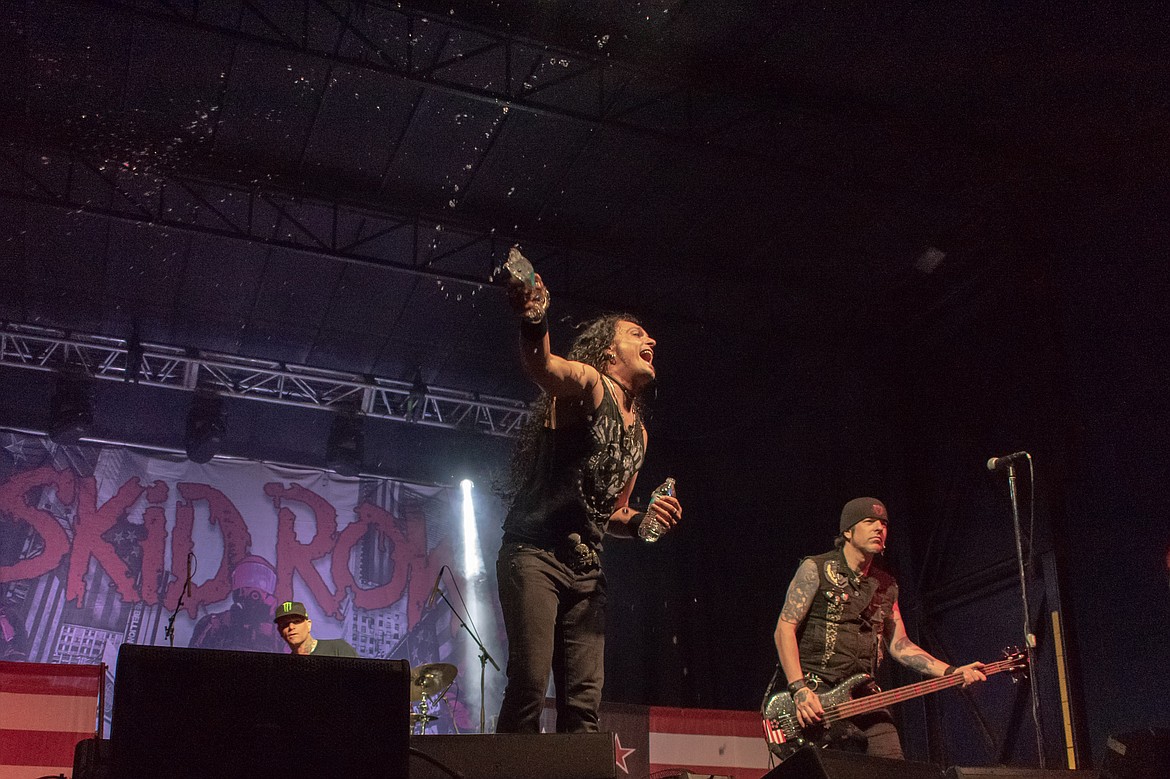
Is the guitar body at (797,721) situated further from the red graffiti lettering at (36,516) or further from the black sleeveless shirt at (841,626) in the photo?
the red graffiti lettering at (36,516)

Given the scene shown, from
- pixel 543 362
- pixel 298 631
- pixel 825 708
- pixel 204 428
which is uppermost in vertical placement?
pixel 204 428

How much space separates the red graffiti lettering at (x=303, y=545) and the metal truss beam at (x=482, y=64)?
551cm

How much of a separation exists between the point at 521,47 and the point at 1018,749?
7270 mm

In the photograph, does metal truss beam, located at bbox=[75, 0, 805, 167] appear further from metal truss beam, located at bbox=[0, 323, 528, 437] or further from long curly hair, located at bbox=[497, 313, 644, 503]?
long curly hair, located at bbox=[497, 313, 644, 503]

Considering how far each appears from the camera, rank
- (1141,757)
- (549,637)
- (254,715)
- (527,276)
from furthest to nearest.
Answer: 1. (1141,757)
2. (549,637)
3. (527,276)
4. (254,715)

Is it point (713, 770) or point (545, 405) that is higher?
point (545, 405)

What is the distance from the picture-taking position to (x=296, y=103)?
9.41m

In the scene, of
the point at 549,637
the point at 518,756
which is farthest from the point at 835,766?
the point at 549,637

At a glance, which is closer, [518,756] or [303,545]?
[518,756]

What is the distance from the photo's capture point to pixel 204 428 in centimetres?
1185

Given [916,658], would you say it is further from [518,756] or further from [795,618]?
[518,756]

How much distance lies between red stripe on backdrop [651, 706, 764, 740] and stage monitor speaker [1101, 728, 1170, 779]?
4.60 m

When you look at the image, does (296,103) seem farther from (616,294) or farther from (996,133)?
(996,133)

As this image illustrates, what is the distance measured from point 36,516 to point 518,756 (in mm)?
9994
